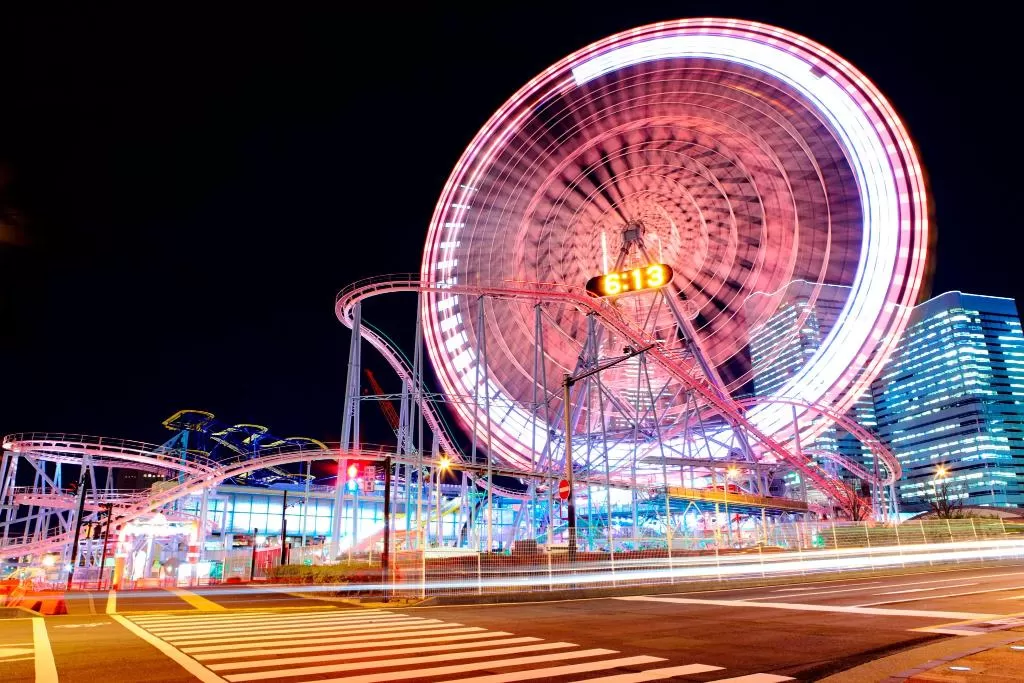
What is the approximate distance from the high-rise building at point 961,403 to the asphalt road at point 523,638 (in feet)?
382

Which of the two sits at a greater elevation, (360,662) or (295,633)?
(360,662)

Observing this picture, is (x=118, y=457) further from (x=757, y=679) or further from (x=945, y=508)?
(x=945, y=508)

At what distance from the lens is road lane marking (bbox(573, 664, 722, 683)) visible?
20.5ft

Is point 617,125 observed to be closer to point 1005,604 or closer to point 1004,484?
point 1005,604

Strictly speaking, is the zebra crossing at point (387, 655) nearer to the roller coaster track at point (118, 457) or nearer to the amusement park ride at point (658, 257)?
the amusement park ride at point (658, 257)

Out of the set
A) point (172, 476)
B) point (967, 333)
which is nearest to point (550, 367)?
point (172, 476)

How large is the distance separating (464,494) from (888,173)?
34698 mm

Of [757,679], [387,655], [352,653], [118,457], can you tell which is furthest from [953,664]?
[118,457]

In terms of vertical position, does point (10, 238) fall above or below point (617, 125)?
below

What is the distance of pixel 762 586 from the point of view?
63.4 feet

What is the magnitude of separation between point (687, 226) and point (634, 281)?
23186 mm

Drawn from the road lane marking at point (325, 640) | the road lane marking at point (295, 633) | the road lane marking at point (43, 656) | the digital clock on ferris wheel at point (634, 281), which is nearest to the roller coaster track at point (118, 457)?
the road lane marking at point (43, 656)

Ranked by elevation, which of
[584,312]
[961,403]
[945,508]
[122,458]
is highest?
[961,403]

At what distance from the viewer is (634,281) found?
13727mm
